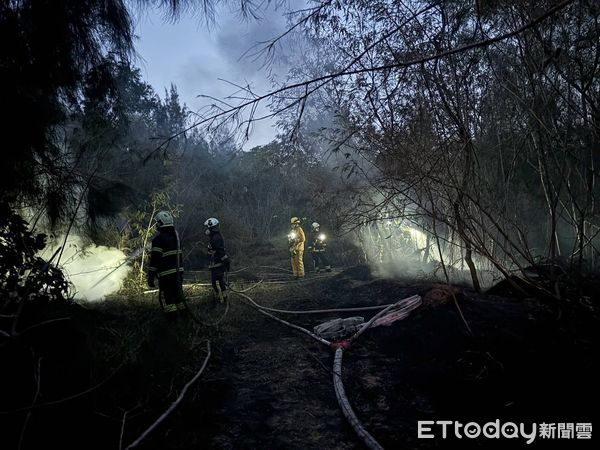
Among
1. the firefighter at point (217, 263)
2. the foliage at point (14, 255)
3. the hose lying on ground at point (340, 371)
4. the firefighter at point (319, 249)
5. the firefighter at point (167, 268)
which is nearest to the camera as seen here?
the hose lying on ground at point (340, 371)

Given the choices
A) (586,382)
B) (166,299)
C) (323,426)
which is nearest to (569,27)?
(586,382)

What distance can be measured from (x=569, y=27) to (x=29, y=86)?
5.31m

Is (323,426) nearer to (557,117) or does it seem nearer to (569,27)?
(557,117)

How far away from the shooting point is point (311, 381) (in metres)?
3.84

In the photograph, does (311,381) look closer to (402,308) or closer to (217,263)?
(402,308)

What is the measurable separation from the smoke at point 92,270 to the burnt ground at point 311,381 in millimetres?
3571

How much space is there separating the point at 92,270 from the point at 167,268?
383 centimetres

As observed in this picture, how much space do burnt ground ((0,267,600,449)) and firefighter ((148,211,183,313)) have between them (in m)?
0.65

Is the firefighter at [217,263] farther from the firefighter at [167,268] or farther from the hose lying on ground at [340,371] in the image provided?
the firefighter at [167,268]

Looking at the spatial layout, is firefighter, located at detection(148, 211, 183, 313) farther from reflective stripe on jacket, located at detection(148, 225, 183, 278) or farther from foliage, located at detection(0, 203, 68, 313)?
foliage, located at detection(0, 203, 68, 313)

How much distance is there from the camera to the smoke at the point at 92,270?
7.84 m

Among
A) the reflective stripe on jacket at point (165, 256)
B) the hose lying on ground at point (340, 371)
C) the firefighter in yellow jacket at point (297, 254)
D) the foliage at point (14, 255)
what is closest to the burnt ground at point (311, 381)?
the hose lying on ground at point (340, 371)

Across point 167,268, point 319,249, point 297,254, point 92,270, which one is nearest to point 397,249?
point 319,249

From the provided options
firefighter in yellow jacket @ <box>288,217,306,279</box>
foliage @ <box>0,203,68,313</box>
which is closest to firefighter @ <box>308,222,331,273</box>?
firefighter in yellow jacket @ <box>288,217,306,279</box>
